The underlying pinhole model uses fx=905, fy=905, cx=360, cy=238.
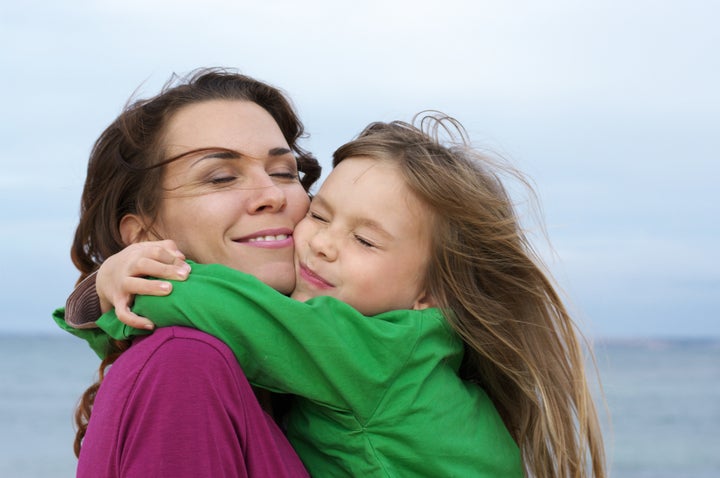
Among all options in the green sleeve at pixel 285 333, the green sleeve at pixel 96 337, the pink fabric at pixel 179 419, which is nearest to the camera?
the pink fabric at pixel 179 419

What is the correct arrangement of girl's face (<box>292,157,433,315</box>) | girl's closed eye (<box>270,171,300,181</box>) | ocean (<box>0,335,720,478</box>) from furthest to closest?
ocean (<box>0,335,720,478</box>), girl's closed eye (<box>270,171,300,181</box>), girl's face (<box>292,157,433,315</box>)

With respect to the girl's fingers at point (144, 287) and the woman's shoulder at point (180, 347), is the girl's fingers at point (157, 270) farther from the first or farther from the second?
the woman's shoulder at point (180, 347)

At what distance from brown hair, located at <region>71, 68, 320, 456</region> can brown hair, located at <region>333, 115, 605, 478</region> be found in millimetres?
556

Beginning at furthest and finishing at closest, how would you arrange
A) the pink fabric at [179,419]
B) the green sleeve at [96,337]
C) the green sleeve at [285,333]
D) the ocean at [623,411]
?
1. the ocean at [623,411]
2. the green sleeve at [96,337]
3. the green sleeve at [285,333]
4. the pink fabric at [179,419]

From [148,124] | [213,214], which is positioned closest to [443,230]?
[213,214]

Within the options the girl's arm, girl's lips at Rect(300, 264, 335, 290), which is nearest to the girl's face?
girl's lips at Rect(300, 264, 335, 290)

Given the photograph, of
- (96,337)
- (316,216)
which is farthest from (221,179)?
(96,337)

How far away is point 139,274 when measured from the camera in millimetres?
2416

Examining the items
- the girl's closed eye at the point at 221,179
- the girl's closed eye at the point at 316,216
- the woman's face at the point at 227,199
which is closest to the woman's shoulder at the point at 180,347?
the woman's face at the point at 227,199

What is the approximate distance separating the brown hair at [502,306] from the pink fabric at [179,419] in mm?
884

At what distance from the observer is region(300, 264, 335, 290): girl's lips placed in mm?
2865

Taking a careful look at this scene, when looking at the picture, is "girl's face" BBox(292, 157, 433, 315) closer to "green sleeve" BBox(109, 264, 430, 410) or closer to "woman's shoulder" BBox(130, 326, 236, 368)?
"green sleeve" BBox(109, 264, 430, 410)

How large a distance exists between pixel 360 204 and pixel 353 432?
0.74m

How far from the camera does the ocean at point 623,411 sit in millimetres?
14016
